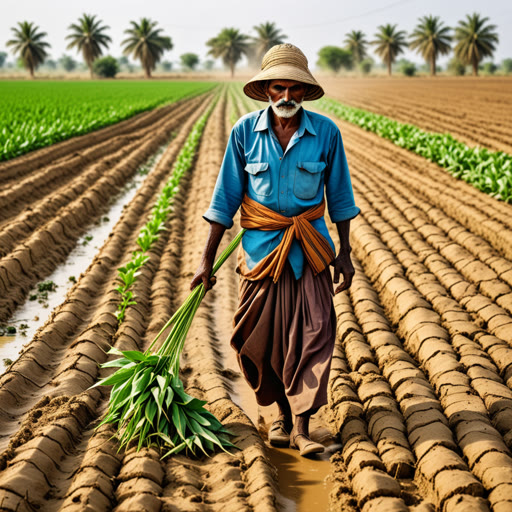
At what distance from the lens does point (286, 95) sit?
316 centimetres

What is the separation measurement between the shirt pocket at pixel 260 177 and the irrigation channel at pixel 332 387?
116cm

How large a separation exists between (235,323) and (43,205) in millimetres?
6208

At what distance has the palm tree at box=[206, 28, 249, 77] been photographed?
301 feet

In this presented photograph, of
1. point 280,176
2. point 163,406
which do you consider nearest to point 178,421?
point 163,406

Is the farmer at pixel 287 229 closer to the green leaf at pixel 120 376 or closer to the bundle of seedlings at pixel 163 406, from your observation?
the bundle of seedlings at pixel 163 406

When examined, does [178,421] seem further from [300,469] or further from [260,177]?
[260,177]

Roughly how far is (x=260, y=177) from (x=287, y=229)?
10.9 inches

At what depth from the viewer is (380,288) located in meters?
5.89

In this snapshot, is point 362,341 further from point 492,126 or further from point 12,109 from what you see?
point 12,109

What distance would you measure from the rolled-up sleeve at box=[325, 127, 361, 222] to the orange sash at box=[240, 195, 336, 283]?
14 cm

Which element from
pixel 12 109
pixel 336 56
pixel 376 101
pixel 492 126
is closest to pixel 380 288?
pixel 492 126

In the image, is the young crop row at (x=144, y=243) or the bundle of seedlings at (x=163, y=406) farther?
the young crop row at (x=144, y=243)

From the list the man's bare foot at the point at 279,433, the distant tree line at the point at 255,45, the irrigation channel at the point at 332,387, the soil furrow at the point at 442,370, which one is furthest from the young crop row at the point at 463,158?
the distant tree line at the point at 255,45

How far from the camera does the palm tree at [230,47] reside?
91.8 meters
